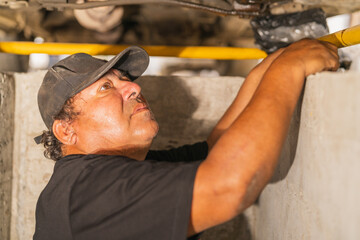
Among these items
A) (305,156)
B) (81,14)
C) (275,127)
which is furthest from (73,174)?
(81,14)

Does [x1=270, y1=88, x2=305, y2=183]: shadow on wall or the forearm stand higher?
the forearm

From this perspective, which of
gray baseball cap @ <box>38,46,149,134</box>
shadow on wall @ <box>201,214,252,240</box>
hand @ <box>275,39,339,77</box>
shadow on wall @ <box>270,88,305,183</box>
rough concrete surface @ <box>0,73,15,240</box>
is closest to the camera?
hand @ <box>275,39,339,77</box>

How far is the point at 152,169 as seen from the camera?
927 mm

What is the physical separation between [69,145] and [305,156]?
98 centimetres

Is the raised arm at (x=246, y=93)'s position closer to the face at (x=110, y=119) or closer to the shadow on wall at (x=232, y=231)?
the face at (x=110, y=119)

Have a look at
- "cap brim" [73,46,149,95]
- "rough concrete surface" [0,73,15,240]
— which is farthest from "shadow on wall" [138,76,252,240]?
"rough concrete surface" [0,73,15,240]

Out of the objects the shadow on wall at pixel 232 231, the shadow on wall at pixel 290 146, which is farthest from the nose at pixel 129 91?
the shadow on wall at pixel 232 231

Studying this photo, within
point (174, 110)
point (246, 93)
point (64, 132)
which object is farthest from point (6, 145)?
point (246, 93)

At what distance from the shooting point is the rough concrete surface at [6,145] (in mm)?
1593

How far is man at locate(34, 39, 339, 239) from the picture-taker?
823mm

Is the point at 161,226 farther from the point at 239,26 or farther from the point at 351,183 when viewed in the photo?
the point at 239,26

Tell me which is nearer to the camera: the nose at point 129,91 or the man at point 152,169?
the man at point 152,169

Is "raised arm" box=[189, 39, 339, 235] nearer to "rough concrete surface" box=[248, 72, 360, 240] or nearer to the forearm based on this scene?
the forearm

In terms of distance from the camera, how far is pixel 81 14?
2.25 metres
